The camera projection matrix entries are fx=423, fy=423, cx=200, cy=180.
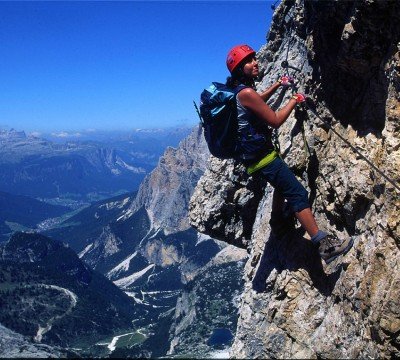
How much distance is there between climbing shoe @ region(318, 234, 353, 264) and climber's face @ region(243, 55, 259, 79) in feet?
15.0

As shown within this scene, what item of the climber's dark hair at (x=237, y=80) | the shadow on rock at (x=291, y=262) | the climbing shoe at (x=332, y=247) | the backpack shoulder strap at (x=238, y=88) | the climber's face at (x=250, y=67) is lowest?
the shadow on rock at (x=291, y=262)

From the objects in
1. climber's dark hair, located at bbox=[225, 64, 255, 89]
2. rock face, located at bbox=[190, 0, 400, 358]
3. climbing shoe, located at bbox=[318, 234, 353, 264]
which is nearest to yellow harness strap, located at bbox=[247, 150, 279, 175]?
rock face, located at bbox=[190, 0, 400, 358]

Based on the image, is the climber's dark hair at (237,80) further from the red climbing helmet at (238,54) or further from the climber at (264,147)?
the red climbing helmet at (238,54)

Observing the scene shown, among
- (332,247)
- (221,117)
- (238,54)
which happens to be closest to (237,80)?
(238,54)

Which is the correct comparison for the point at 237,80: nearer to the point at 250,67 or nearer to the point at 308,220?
the point at 250,67

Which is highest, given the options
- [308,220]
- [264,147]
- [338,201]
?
[264,147]

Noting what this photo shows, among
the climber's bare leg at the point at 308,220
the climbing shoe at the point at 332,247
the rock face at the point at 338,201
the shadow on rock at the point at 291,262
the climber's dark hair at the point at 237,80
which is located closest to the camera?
the rock face at the point at 338,201

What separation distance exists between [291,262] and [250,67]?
5863 mm

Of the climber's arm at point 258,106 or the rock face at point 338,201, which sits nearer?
the rock face at point 338,201

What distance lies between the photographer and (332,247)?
1062 cm

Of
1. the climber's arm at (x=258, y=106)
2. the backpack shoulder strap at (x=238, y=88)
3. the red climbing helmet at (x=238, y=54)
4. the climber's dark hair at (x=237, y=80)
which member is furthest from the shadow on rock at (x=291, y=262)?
the red climbing helmet at (x=238, y=54)

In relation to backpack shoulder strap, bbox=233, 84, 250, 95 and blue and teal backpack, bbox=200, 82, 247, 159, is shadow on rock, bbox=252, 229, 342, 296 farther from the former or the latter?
backpack shoulder strap, bbox=233, 84, 250, 95

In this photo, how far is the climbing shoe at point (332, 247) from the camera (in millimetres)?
10414

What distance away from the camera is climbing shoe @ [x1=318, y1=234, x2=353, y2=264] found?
1041 centimetres
